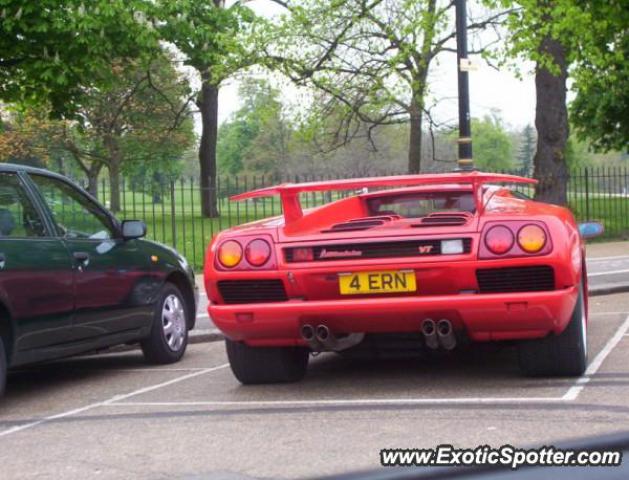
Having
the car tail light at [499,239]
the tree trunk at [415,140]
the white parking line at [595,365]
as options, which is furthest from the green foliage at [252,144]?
the car tail light at [499,239]

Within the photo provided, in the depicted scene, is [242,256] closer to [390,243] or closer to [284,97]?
[390,243]

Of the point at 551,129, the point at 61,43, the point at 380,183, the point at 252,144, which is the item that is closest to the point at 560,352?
the point at 380,183

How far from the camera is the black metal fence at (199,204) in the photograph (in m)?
18.3

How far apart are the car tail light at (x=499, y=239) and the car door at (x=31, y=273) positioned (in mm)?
2613

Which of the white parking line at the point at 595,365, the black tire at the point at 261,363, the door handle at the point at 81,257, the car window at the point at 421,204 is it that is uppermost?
the car window at the point at 421,204

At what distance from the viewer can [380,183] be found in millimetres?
6094

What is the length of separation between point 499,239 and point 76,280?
2742mm

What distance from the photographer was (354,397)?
619 cm

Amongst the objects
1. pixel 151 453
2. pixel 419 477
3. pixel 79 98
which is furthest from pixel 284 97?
pixel 419 477

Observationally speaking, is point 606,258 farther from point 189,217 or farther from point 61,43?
point 61,43

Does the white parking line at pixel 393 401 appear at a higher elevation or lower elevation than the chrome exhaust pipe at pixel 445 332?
lower

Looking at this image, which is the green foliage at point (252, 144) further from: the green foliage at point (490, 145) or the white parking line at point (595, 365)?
the white parking line at point (595, 365)

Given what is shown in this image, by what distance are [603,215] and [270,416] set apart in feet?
86.8

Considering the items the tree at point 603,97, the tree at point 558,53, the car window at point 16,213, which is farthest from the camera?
the tree at point 603,97
